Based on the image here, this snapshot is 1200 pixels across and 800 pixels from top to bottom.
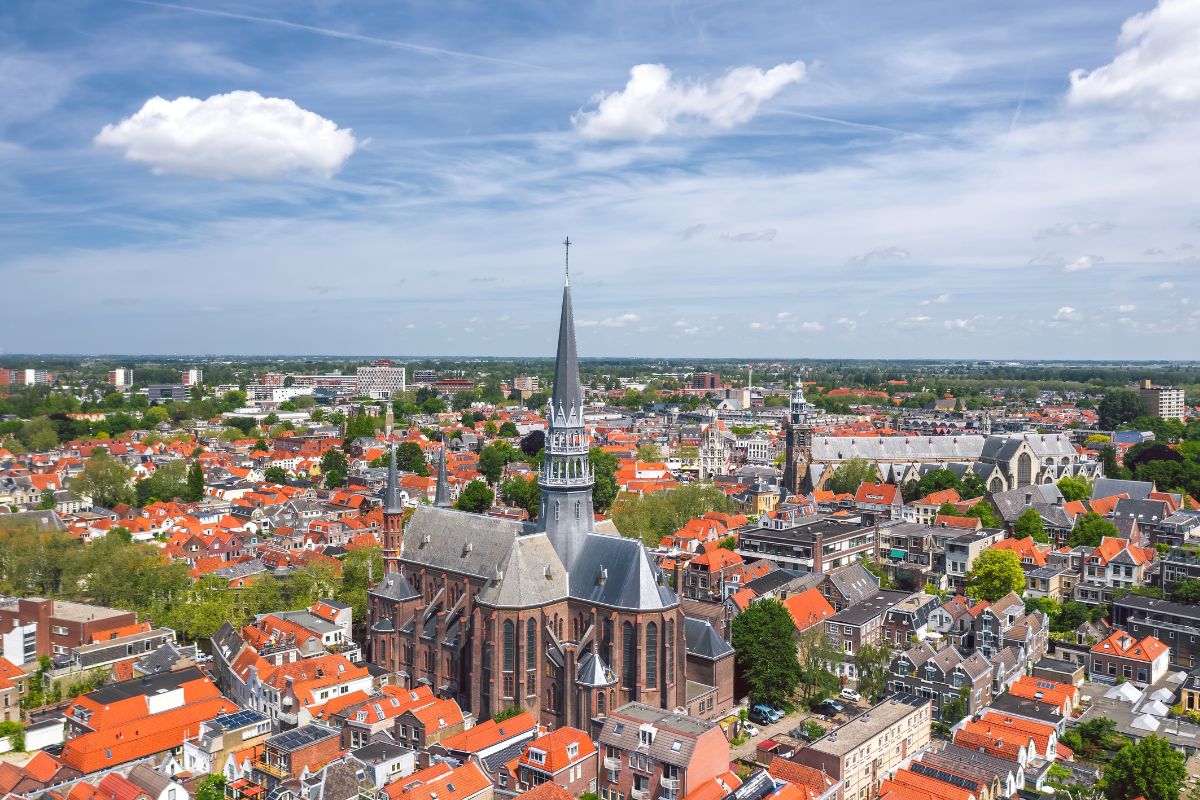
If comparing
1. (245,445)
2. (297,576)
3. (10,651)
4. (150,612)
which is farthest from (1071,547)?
(245,445)

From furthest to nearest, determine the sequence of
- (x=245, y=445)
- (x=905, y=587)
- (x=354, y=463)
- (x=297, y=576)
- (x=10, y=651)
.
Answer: (x=245, y=445) < (x=354, y=463) < (x=905, y=587) < (x=297, y=576) < (x=10, y=651)

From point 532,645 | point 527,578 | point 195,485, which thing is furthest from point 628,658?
point 195,485

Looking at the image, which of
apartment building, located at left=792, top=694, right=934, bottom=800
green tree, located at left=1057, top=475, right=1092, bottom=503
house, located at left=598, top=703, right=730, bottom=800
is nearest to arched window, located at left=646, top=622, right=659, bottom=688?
house, located at left=598, top=703, right=730, bottom=800

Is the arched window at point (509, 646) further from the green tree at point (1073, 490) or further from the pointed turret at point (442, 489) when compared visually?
the green tree at point (1073, 490)

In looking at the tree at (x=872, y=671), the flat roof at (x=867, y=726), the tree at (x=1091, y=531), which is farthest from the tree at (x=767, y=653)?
the tree at (x=1091, y=531)

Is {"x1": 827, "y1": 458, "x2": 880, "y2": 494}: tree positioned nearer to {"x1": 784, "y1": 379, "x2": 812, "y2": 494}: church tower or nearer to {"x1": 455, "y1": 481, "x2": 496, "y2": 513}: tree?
{"x1": 784, "y1": 379, "x2": 812, "y2": 494}: church tower

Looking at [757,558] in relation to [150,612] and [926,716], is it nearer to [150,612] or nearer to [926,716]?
[926,716]

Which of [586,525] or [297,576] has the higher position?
[586,525]
